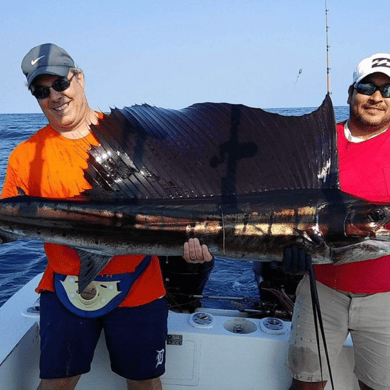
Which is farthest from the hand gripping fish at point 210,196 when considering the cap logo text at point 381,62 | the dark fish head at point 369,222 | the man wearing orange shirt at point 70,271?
the cap logo text at point 381,62

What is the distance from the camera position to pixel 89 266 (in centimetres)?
185

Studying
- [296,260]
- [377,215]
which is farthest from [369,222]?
[296,260]

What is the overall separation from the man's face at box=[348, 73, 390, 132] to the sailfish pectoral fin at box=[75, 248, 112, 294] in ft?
4.27

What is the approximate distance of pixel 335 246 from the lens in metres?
1.77

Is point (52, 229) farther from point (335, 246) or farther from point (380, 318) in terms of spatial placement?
point (380, 318)

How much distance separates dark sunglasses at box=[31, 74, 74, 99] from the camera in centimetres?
186

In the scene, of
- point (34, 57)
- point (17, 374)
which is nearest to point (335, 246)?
point (34, 57)

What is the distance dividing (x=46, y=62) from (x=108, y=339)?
4.13 ft

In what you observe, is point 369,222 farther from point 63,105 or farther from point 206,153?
point 63,105

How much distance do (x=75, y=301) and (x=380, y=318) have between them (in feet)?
4.48

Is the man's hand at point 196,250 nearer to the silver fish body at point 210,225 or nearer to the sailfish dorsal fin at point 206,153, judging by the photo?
the silver fish body at point 210,225

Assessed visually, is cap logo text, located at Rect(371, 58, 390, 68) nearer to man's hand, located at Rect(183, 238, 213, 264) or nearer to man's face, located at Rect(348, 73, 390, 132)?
man's face, located at Rect(348, 73, 390, 132)

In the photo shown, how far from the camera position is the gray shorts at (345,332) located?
1.96 m

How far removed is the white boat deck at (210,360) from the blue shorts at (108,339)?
1.37ft
